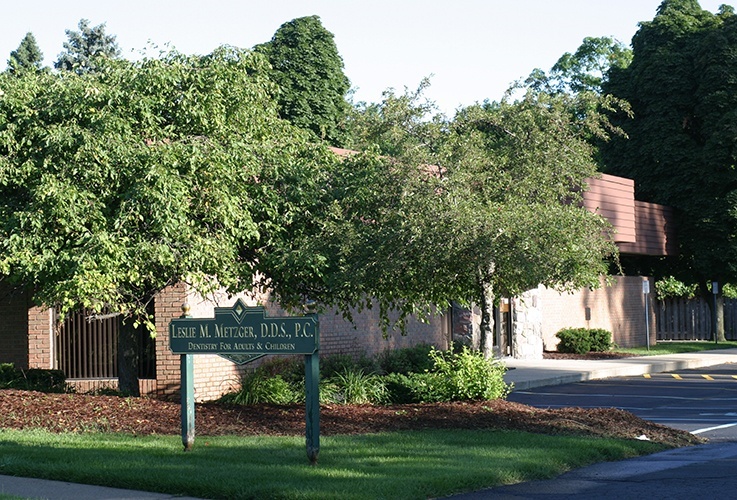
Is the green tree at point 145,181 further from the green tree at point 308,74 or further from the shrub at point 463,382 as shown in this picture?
the green tree at point 308,74

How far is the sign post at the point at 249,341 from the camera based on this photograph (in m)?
10.8

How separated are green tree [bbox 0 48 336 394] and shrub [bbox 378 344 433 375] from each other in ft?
17.7

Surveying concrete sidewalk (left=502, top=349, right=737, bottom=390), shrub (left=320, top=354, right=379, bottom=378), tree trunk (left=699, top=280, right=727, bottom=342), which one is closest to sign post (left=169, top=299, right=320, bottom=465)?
shrub (left=320, top=354, right=379, bottom=378)

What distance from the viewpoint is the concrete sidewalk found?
77.7 ft

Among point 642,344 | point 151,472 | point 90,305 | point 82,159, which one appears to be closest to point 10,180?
point 82,159

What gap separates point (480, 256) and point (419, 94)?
425cm

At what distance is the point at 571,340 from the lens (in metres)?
32.3

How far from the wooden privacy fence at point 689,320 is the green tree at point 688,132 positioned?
4.43ft

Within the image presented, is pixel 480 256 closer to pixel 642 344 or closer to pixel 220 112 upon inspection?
pixel 220 112

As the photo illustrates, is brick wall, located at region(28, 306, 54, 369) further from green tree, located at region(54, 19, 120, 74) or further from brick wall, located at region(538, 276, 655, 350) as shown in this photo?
green tree, located at region(54, 19, 120, 74)

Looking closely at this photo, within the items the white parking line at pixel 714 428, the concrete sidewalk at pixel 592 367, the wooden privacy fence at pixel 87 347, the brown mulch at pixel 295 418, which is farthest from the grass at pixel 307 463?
the concrete sidewalk at pixel 592 367

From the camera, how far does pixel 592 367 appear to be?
2669 centimetres

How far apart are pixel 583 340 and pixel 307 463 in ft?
74.9

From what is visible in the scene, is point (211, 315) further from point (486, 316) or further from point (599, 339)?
point (599, 339)
